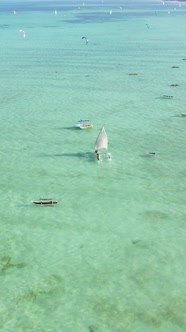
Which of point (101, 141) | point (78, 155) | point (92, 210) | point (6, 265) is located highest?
point (101, 141)

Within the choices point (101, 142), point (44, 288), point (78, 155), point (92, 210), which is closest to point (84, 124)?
point (78, 155)

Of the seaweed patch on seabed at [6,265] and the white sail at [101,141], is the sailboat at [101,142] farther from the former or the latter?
the seaweed patch on seabed at [6,265]

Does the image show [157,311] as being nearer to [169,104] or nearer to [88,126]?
[88,126]

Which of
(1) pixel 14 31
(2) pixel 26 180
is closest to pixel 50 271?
(2) pixel 26 180

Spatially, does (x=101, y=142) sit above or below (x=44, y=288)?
above

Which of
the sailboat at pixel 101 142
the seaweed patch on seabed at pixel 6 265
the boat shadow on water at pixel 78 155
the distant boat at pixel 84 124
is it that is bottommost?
the seaweed patch on seabed at pixel 6 265

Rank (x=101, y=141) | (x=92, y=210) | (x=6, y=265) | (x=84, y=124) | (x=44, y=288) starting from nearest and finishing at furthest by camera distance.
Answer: (x=44, y=288), (x=6, y=265), (x=92, y=210), (x=101, y=141), (x=84, y=124)

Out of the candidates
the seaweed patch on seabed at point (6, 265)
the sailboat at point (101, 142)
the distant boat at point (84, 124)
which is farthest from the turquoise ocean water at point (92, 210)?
the sailboat at point (101, 142)

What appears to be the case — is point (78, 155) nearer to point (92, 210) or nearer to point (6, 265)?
point (92, 210)

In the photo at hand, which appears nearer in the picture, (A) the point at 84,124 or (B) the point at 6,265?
(B) the point at 6,265
